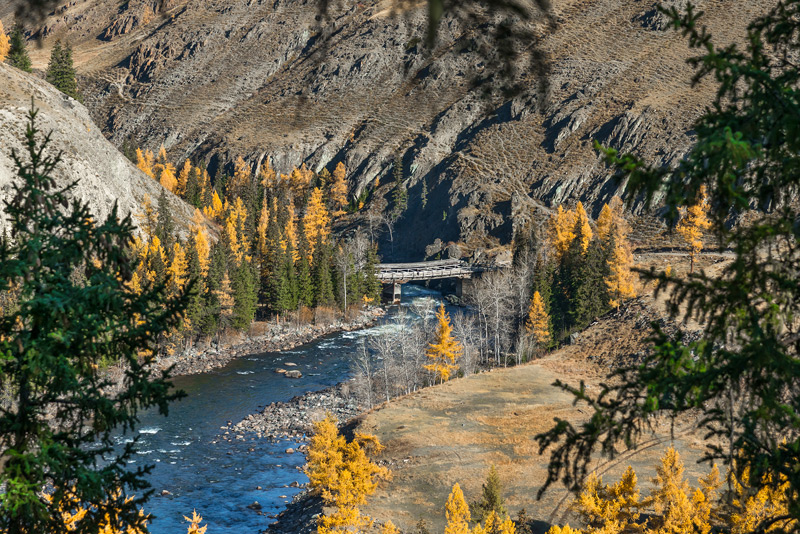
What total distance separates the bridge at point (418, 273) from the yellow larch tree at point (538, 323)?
24.7m

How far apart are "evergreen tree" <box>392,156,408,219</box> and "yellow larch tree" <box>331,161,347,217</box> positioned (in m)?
9.11

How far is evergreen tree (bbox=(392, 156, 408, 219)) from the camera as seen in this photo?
357 ft

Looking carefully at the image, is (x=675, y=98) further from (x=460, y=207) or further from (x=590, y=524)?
(x=590, y=524)

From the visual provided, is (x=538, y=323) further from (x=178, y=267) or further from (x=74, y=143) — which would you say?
(x=74, y=143)

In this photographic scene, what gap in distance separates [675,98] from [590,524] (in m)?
96.2

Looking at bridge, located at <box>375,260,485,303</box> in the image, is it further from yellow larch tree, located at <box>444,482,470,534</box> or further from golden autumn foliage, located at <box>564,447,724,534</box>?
yellow larch tree, located at <box>444,482,470,534</box>

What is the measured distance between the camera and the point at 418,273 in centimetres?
8269

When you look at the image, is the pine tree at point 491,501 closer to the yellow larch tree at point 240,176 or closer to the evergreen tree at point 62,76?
the evergreen tree at point 62,76

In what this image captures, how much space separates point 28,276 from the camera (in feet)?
27.5

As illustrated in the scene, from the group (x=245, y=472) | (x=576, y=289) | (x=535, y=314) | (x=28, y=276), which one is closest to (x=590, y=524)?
(x=245, y=472)

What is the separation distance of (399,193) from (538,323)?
2352 inches

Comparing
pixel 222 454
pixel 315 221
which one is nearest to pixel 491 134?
pixel 315 221

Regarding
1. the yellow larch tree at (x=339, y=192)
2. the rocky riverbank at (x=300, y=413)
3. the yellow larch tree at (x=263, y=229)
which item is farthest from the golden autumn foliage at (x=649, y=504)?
the yellow larch tree at (x=339, y=192)

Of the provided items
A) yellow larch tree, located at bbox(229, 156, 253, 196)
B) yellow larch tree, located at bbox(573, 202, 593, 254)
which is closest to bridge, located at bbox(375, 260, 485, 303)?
yellow larch tree, located at bbox(573, 202, 593, 254)
